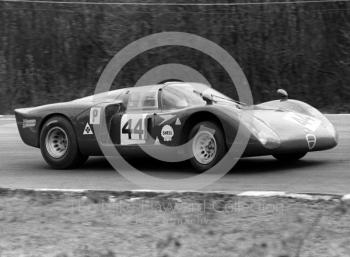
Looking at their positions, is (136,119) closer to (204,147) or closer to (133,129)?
(133,129)

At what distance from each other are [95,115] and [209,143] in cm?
173

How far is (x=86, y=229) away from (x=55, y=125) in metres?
4.07

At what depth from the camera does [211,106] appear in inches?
315

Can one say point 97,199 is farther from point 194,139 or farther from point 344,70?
point 344,70

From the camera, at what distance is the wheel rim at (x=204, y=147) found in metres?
7.95

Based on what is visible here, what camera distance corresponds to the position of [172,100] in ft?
27.8

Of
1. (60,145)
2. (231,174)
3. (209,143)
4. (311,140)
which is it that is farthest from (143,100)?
(311,140)

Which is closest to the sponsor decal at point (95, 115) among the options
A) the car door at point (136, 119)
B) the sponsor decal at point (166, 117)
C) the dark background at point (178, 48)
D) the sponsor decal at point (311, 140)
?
the car door at point (136, 119)

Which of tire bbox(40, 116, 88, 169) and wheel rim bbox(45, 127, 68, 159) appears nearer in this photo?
tire bbox(40, 116, 88, 169)

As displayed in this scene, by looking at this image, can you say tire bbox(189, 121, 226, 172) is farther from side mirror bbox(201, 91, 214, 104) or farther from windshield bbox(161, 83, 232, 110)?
windshield bbox(161, 83, 232, 110)

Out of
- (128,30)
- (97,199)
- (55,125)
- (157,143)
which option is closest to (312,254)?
(97,199)

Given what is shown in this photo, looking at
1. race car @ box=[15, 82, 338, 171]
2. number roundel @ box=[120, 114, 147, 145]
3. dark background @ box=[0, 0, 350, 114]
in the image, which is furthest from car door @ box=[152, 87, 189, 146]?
dark background @ box=[0, 0, 350, 114]

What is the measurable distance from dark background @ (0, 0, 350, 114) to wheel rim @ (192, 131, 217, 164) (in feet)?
35.2

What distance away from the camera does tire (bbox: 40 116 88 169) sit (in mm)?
9000
